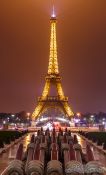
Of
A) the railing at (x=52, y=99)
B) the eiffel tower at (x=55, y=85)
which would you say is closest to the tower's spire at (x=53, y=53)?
the eiffel tower at (x=55, y=85)

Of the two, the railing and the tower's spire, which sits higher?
the tower's spire

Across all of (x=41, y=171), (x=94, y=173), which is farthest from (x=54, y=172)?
(x=94, y=173)

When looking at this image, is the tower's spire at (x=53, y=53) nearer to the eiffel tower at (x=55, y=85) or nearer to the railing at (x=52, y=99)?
the eiffel tower at (x=55, y=85)

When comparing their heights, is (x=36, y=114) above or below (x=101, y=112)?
below

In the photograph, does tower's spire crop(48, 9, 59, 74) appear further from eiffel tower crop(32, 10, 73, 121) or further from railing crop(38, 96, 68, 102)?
Result: railing crop(38, 96, 68, 102)

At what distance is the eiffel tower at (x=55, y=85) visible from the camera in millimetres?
85125

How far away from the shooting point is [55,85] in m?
87.2

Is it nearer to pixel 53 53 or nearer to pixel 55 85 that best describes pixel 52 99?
pixel 55 85

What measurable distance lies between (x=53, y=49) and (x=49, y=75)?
6052mm

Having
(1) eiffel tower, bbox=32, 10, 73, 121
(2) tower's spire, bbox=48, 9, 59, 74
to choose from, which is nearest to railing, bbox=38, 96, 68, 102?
(1) eiffel tower, bbox=32, 10, 73, 121

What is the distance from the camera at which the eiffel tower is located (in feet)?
279

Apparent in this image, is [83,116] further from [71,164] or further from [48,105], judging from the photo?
[71,164]

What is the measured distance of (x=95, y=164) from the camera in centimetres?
539

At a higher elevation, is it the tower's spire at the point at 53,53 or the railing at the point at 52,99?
the tower's spire at the point at 53,53
